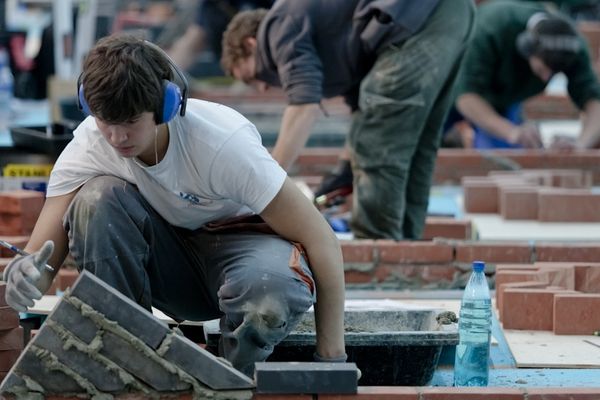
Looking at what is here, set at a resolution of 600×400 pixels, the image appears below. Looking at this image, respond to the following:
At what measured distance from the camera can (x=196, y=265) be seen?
402 cm

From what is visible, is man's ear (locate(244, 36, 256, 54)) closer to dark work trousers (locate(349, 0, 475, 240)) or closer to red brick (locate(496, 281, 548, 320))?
dark work trousers (locate(349, 0, 475, 240))

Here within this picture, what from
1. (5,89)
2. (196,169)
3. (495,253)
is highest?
(196,169)

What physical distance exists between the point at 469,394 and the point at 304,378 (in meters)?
0.48

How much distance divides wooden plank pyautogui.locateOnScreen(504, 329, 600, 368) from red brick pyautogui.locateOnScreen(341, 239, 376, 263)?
1.12 meters

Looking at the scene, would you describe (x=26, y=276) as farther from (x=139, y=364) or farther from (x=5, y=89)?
(x=5, y=89)

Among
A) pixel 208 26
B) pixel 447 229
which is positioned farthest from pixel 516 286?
pixel 208 26

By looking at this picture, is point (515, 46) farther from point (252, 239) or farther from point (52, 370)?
point (52, 370)

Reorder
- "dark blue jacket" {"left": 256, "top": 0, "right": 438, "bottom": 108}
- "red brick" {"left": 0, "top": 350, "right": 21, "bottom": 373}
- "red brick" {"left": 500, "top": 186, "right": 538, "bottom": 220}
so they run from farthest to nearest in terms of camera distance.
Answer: "red brick" {"left": 500, "top": 186, "right": 538, "bottom": 220}, "dark blue jacket" {"left": 256, "top": 0, "right": 438, "bottom": 108}, "red brick" {"left": 0, "top": 350, "right": 21, "bottom": 373}

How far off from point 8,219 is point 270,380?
7.57ft

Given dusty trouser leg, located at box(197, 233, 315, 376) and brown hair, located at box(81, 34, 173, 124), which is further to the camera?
dusty trouser leg, located at box(197, 233, 315, 376)

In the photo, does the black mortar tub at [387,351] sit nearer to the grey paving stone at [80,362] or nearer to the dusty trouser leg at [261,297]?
the dusty trouser leg at [261,297]

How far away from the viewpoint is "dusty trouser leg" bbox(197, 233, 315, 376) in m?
3.70

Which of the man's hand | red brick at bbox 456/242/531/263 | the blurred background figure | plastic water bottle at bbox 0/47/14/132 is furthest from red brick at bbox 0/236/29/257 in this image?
plastic water bottle at bbox 0/47/14/132

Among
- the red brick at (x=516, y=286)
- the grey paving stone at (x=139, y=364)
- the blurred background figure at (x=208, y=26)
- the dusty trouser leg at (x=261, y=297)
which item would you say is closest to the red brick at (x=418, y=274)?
the red brick at (x=516, y=286)
